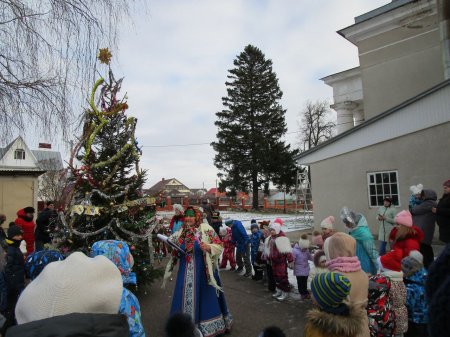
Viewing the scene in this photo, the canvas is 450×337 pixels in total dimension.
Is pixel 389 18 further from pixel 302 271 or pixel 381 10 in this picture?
pixel 302 271

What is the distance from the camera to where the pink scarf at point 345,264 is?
134 inches

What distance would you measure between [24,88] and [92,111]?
1.24 m

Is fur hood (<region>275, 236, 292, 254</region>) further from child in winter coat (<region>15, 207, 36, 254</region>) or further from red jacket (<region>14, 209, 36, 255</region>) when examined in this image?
red jacket (<region>14, 209, 36, 255</region>)

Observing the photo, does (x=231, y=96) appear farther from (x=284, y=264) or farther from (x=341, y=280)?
(x=341, y=280)

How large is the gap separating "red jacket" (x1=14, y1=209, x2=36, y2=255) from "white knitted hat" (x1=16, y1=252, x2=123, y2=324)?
30.6 ft

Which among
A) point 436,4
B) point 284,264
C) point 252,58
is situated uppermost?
point 252,58

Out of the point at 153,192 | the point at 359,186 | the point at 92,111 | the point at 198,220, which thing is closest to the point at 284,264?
the point at 198,220

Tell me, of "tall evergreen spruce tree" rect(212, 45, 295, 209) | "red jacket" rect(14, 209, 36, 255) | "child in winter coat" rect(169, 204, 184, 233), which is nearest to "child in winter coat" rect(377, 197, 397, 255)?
"child in winter coat" rect(169, 204, 184, 233)

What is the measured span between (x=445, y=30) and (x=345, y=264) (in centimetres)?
1368

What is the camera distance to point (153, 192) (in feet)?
24.5

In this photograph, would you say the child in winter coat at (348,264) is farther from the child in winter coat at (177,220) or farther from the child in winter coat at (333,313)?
the child in winter coat at (177,220)

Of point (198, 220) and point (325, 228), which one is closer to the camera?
point (198, 220)

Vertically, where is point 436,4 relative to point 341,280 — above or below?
above

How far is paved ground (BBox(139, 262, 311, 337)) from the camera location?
5.18 metres
